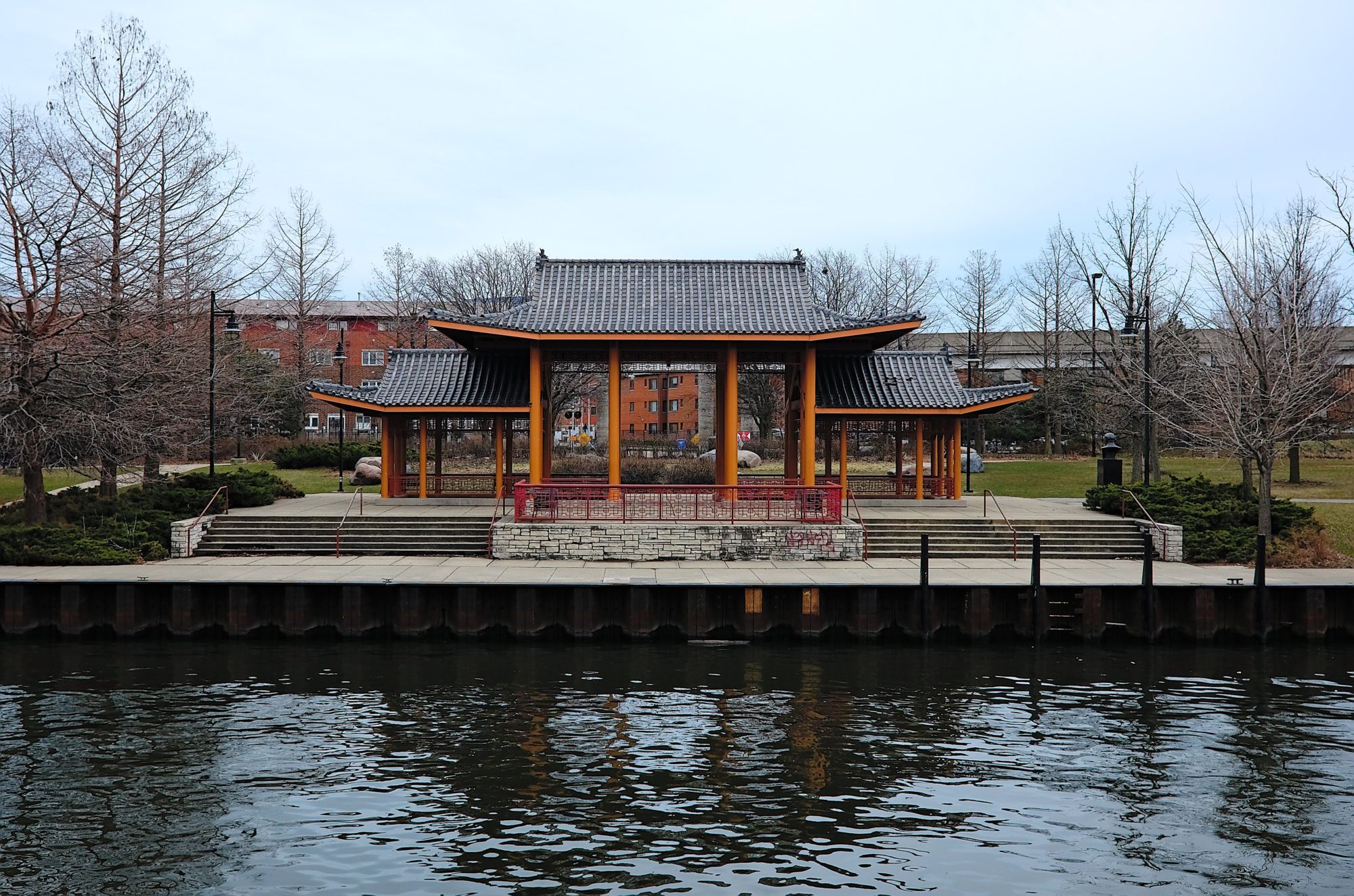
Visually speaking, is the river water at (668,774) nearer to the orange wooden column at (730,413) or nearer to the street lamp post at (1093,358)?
the orange wooden column at (730,413)

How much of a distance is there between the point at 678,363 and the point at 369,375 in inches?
1848

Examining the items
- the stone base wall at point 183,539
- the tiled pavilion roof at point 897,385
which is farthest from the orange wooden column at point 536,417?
the stone base wall at point 183,539

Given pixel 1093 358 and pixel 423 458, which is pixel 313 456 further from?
pixel 1093 358

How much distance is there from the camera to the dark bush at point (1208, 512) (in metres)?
24.1

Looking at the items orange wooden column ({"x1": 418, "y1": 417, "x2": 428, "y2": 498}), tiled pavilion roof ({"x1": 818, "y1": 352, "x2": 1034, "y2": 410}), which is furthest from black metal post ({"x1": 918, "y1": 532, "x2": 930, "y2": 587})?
orange wooden column ({"x1": 418, "y1": 417, "x2": 428, "y2": 498})

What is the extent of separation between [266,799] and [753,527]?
1471 centimetres

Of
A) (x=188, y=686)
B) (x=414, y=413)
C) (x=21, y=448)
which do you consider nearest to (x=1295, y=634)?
(x=188, y=686)

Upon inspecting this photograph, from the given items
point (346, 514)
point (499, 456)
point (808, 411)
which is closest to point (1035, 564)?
point (808, 411)

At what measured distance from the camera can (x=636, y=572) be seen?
21.8 m

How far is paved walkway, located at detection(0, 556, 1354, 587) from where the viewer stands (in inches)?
792

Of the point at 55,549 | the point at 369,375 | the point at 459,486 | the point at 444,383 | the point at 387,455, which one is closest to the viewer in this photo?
the point at 55,549

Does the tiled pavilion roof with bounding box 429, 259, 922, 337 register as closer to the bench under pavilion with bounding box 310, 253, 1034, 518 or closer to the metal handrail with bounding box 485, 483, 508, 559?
the bench under pavilion with bounding box 310, 253, 1034, 518

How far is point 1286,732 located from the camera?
1395cm

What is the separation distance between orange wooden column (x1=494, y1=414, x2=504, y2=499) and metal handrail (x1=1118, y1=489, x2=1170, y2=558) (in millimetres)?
17384
